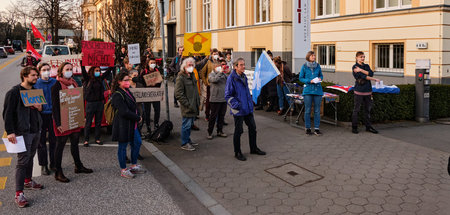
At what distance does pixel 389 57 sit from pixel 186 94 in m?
10.4

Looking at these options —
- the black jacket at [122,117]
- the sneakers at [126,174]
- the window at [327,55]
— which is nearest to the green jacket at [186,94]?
the black jacket at [122,117]

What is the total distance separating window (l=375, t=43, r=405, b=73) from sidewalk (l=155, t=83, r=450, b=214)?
7057 mm

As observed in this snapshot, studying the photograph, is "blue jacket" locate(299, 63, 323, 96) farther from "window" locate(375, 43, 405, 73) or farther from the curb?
"window" locate(375, 43, 405, 73)

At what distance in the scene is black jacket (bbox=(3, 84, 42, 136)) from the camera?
5.03m

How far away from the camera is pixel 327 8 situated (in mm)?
17953

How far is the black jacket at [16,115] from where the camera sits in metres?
5.03

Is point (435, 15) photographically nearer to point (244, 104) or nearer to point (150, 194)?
point (244, 104)

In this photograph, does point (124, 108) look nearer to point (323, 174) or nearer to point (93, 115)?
point (93, 115)

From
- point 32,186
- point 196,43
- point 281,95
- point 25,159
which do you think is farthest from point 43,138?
point 281,95

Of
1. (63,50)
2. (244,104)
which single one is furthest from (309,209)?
(63,50)

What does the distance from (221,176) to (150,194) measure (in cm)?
118

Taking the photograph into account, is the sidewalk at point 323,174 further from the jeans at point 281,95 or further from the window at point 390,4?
the window at point 390,4

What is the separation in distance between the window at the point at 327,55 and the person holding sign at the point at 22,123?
47.5 feet

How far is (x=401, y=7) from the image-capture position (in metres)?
14.5
